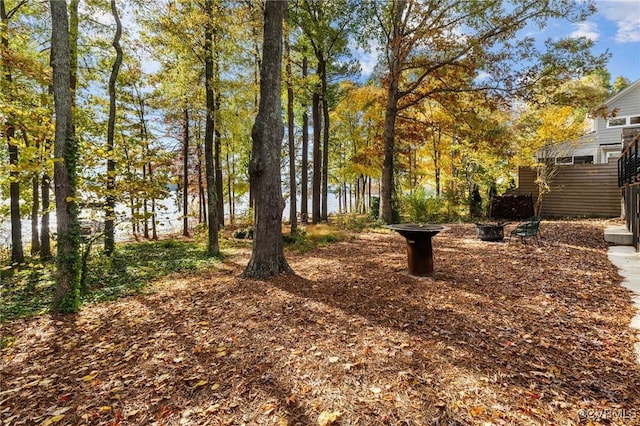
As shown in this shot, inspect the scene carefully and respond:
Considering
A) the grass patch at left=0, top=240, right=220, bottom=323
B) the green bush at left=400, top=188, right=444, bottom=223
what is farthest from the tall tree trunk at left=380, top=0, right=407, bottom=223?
the grass patch at left=0, top=240, right=220, bottom=323

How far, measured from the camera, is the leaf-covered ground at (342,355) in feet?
7.40

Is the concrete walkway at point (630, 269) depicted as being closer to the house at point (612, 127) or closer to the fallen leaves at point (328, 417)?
the fallen leaves at point (328, 417)

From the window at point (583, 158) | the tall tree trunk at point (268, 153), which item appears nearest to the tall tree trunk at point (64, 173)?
the tall tree trunk at point (268, 153)

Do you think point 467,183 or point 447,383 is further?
point 467,183

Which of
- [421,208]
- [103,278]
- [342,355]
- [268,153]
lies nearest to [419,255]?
[342,355]

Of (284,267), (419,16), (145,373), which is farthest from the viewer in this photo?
Result: (419,16)

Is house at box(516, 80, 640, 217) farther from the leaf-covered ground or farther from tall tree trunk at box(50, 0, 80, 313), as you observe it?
tall tree trunk at box(50, 0, 80, 313)

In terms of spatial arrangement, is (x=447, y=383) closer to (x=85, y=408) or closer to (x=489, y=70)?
(x=85, y=408)

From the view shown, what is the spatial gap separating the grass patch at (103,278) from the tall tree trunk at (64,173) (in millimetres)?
514

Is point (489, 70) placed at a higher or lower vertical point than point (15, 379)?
higher

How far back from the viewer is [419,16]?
11.2 m

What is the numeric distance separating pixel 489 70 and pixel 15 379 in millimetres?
13647

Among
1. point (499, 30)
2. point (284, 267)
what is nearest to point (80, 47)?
point (284, 267)

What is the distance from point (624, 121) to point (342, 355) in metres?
22.8
